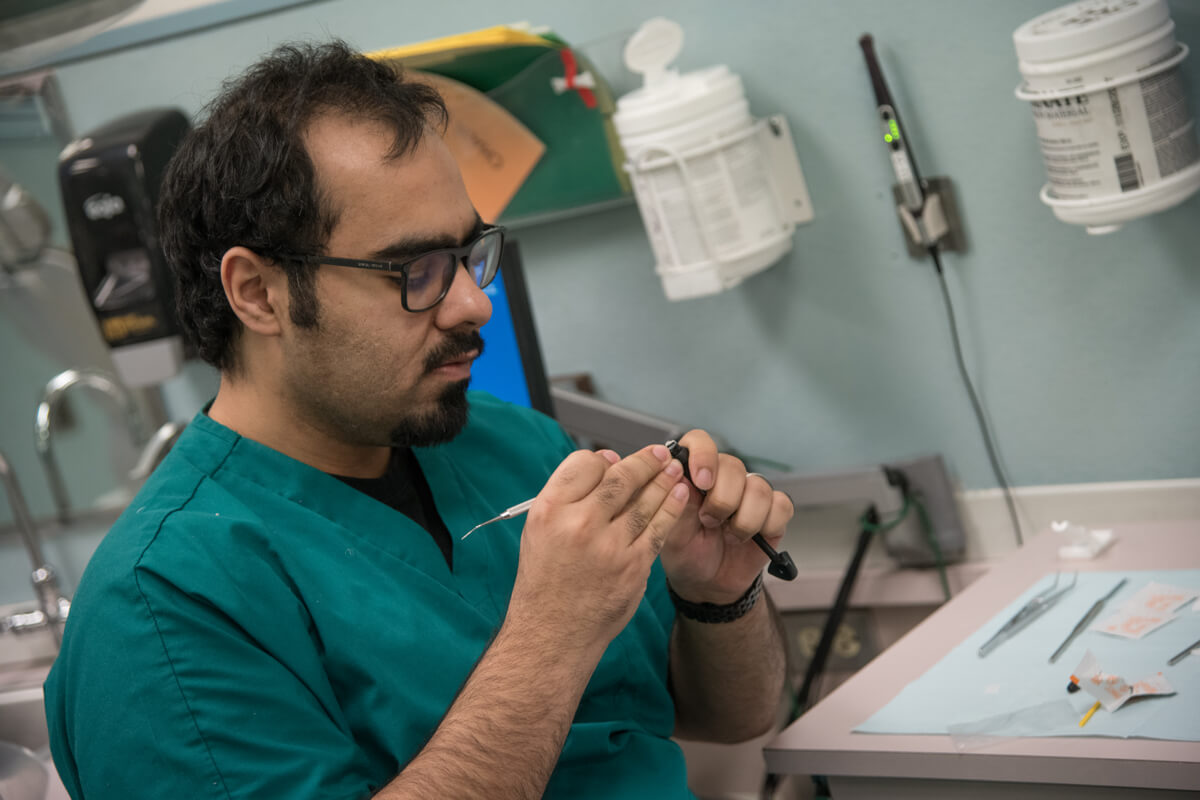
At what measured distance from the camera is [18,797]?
61.4 inches

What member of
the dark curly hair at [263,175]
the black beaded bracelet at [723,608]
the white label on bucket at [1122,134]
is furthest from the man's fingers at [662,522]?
the white label on bucket at [1122,134]

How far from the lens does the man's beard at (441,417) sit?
105 cm

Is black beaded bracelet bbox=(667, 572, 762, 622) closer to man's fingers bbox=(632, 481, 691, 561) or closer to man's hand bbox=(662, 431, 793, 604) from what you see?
man's hand bbox=(662, 431, 793, 604)

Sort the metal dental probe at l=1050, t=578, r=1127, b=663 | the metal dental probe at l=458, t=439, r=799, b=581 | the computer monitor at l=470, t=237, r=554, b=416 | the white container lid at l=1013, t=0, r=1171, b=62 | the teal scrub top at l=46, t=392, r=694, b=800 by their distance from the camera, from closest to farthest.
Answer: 1. the teal scrub top at l=46, t=392, r=694, b=800
2. the metal dental probe at l=458, t=439, r=799, b=581
3. the metal dental probe at l=1050, t=578, r=1127, b=663
4. the white container lid at l=1013, t=0, r=1171, b=62
5. the computer monitor at l=470, t=237, r=554, b=416

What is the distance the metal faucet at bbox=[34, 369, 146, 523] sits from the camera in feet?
6.66

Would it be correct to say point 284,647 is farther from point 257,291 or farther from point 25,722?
point 25,722

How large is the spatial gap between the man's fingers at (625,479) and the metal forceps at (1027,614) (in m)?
0.46

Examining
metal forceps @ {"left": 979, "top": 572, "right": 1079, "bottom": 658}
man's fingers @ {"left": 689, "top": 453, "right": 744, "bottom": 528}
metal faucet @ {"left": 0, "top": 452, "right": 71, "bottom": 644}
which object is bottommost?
metal forceps @ {"left": 979, "top": 572, "right": 1079, "bottom": 658}

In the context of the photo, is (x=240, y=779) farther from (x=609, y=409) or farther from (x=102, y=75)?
(x=102, y=75)

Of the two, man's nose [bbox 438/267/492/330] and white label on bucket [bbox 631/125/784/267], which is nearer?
man's nose [bbox 438/267/492/330]

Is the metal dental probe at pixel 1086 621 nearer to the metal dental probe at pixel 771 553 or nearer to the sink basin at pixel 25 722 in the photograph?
the metal dental probe at pixel 771 553

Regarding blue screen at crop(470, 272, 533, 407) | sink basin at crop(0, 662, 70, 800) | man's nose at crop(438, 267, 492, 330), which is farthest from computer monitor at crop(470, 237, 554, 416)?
sink basin at crop(0, 662, 70, 800)

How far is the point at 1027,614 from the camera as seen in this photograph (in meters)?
1.20

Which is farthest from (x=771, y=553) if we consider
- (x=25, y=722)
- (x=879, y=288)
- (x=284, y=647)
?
(x=25, y=722)
